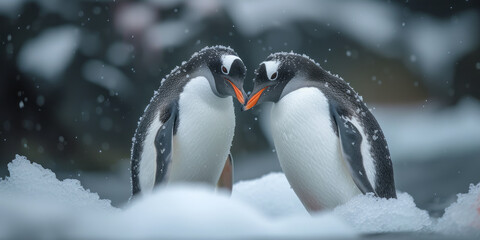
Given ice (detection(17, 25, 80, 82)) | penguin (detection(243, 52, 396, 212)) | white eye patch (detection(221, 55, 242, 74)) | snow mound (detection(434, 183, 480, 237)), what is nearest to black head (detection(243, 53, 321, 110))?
penguin (detection(243, 52, 396, 212))

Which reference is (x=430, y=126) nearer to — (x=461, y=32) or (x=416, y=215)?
(x=461, y=32)

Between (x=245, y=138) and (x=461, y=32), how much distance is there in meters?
1.39

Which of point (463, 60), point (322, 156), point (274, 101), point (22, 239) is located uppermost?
point (463, 60)

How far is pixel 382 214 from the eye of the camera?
5.40 ft

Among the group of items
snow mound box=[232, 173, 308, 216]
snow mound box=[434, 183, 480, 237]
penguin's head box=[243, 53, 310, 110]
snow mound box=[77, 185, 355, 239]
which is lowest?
snow mound box=[77, 185, 355, 239]

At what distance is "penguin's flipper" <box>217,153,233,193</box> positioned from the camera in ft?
7.56

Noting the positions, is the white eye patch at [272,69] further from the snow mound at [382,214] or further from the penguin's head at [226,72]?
→ the snow mound at [382,214]

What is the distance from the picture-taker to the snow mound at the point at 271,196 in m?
2.15

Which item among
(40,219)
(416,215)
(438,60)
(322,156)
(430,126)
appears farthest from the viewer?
(438,60)

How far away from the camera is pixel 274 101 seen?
1927mm

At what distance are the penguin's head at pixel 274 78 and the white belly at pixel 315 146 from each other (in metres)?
0.06

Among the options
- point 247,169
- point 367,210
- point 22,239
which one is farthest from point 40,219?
point 247,169

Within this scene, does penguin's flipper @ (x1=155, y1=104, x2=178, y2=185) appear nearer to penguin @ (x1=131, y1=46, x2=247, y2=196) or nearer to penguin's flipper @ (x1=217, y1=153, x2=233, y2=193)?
penguin @ (x1=131, y1=46, x2=247, y2=196)

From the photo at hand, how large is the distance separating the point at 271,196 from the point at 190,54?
1.06 meters
